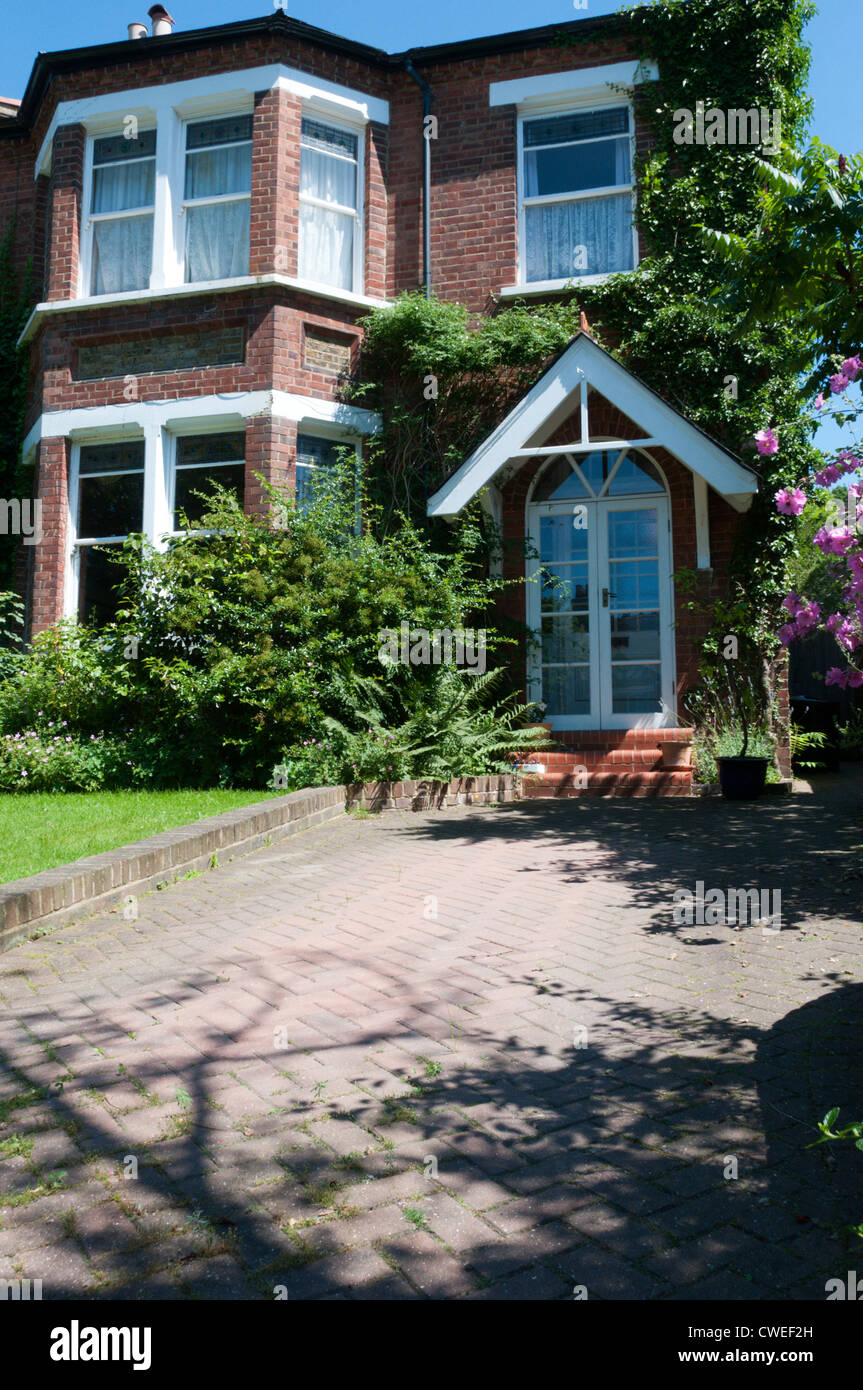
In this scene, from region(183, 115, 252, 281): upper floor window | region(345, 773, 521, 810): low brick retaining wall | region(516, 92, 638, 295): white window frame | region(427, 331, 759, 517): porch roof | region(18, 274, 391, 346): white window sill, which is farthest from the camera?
region(183, 115, 252, 281): upper floor window

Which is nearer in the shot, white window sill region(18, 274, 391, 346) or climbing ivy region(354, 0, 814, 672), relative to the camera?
climbing ivy region(354, 0, 814, 672)

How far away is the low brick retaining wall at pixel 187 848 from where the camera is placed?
4.95 metres

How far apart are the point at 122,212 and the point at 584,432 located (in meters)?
7.14

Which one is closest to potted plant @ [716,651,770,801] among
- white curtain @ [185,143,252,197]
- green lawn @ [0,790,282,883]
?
green lawn @ [0,790,282,883]

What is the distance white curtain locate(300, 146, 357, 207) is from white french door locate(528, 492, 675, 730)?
16.5 ft

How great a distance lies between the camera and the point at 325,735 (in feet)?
30.7

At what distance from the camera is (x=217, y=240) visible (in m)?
12.6

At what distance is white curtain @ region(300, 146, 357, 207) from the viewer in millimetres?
12688

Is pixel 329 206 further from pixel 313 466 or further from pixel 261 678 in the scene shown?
pixel 261 678

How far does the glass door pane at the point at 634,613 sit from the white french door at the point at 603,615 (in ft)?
0.04

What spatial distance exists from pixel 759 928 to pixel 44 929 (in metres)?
3.57

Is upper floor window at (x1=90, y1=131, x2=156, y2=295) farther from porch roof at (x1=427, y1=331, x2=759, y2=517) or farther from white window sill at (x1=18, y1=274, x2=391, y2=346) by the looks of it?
porch roof at (x1=427, y1=331, x2=759, y2=517)

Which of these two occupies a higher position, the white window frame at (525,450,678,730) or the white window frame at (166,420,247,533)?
the white window frame at (166,420,247,533)

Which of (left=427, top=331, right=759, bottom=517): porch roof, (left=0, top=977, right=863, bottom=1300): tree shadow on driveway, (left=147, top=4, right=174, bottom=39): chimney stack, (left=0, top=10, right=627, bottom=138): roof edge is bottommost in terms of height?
(left=0, top=977, right=863, bottom=1300): tree shadow on driveway
